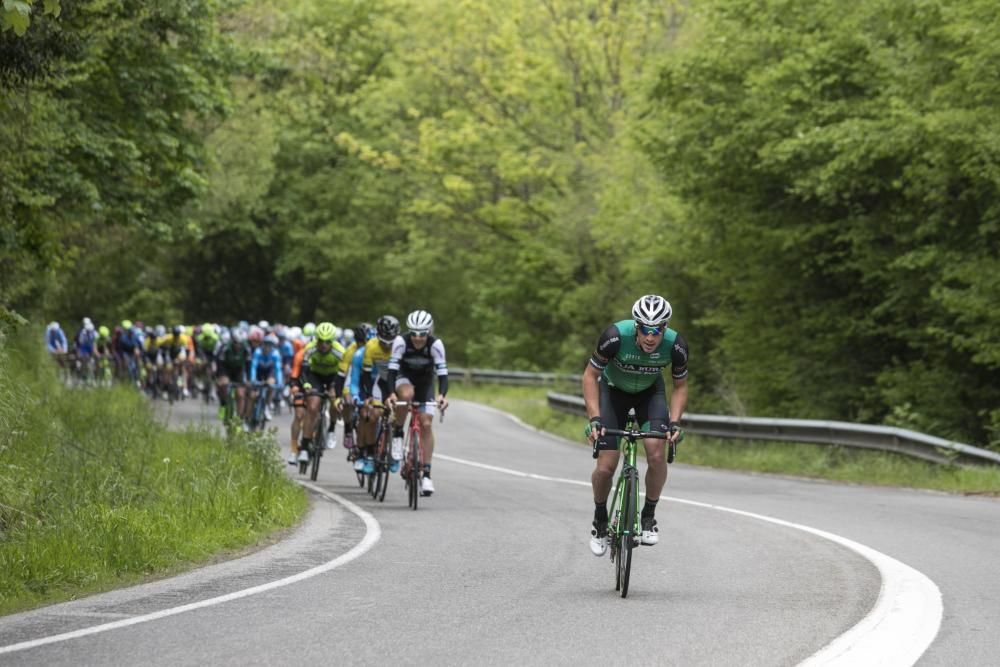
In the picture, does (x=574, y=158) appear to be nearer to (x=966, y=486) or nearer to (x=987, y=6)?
(x=987, y=6)

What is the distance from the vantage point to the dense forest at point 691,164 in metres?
20.9

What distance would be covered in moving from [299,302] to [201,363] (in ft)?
79.8

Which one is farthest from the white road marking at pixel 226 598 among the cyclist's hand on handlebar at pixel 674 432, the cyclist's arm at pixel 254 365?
the cyclist's arm at pixel 254 365

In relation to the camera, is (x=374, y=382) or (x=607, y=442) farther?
(x=374, y=382)

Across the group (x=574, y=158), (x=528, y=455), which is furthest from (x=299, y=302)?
(x=528, y=455)

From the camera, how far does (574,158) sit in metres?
44.8

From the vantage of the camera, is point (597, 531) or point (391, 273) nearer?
point (597, 531)

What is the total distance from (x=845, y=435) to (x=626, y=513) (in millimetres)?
13050

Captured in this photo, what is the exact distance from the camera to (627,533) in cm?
961

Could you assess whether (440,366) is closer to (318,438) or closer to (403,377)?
(403,377)

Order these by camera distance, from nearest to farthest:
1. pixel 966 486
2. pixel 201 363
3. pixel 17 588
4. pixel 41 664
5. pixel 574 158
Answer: pixel 41 664 < pixel 17 588 < pixel 966 486 < pixel 201 363 < pixel 574 158

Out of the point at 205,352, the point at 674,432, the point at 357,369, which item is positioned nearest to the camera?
the point at 674,432

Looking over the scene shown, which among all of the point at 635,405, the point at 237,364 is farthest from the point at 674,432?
the point at 237,364

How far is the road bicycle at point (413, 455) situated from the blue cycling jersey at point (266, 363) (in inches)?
375
